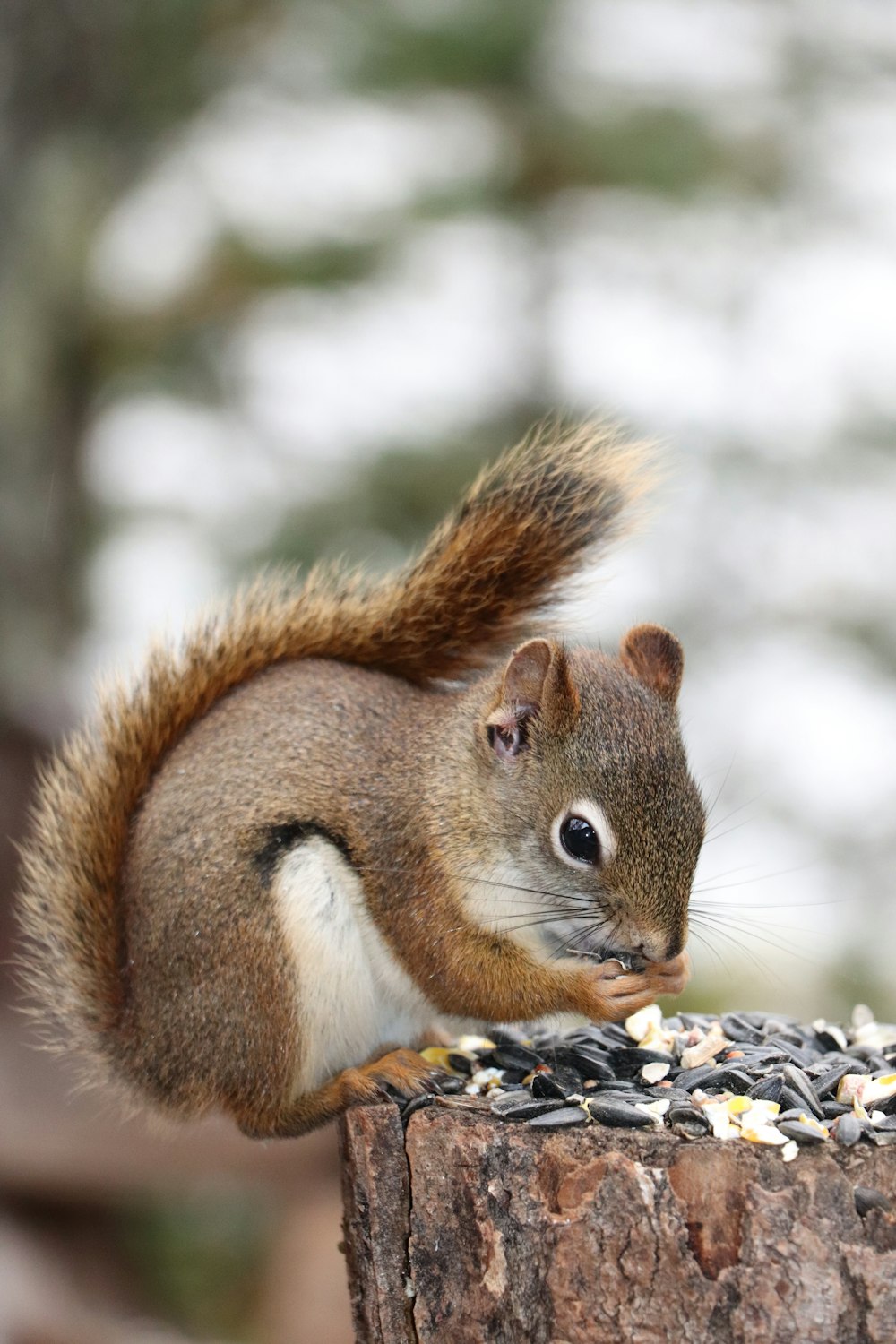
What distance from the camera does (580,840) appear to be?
2.01m

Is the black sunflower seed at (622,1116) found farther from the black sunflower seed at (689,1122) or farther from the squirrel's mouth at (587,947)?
the squirrel's mouth at (587,947)

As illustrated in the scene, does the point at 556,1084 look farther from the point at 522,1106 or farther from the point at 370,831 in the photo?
the point at 370,831

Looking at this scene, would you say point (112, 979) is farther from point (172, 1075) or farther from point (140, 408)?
point (140, 408)

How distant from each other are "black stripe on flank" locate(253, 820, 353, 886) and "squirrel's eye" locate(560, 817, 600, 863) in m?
0.38

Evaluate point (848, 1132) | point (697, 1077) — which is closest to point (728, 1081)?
point (697, 1077)

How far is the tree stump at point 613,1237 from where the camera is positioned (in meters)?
1.59

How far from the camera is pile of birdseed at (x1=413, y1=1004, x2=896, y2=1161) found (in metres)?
1.73

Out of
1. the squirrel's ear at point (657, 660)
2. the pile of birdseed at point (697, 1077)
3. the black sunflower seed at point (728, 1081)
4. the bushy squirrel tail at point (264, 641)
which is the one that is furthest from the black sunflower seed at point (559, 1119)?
the bushy squirrel tail at point (264, 641)

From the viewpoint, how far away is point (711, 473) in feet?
16.8

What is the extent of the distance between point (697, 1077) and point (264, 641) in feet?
3.52

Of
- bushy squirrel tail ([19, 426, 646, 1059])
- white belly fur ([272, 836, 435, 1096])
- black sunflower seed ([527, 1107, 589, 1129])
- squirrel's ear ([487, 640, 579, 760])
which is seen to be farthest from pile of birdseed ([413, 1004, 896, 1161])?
bushy squirrel tail ([19, 426, 646, 1059])

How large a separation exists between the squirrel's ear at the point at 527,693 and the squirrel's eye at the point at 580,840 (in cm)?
17

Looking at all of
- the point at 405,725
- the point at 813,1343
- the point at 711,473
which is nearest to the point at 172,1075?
the point at 405,725

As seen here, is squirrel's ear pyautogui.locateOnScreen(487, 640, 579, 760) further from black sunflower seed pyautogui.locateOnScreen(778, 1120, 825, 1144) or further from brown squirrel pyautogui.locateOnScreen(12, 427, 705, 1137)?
black sunflower seed pyautogui.locateOnScreen(778, 1120, 825, 1144)
